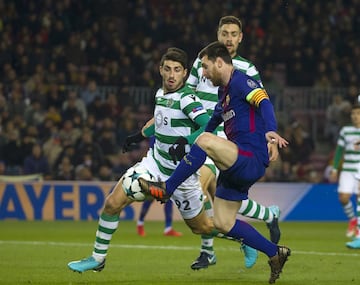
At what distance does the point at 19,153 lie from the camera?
20.5m

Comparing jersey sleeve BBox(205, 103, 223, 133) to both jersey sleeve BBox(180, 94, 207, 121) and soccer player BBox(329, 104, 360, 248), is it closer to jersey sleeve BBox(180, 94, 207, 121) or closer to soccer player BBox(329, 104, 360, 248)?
jersey sleeve BBox(180, 94, 207, 121)

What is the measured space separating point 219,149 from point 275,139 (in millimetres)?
581

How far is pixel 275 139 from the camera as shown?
8383 mm

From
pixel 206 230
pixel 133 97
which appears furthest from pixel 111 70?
pixel 206 230

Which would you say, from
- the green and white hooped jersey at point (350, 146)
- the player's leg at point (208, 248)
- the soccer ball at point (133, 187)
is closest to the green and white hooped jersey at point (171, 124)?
the soccer ball at point (133, 187)

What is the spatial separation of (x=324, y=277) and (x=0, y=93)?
13385mm

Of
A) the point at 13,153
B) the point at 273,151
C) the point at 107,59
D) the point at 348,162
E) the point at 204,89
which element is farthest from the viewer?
the point at 107,59

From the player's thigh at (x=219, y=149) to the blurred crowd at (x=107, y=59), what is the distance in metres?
11.5

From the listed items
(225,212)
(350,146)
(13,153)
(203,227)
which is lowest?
(13,153)

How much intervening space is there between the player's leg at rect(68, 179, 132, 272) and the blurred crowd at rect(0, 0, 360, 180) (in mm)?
10616

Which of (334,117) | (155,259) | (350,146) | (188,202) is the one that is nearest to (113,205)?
(188,202)

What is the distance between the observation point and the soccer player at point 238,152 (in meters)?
8.98

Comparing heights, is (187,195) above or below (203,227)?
above

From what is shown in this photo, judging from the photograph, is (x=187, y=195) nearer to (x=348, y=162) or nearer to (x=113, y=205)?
(x=113, y=205)
